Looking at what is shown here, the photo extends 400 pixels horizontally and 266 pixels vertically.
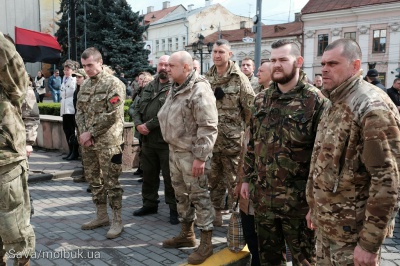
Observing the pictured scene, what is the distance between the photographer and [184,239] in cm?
425

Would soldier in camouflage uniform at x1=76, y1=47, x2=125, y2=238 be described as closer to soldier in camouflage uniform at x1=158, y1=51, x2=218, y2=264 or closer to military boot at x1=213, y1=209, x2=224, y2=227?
soldier in camouflage uniform at x1=158, y1=51, x2=218, y2=264

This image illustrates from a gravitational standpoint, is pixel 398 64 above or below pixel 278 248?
above

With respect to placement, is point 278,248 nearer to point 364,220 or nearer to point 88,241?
point 364,220

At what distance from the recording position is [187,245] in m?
4.30

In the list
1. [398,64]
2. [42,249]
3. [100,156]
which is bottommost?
[42,249]

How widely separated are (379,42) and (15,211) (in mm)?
38953

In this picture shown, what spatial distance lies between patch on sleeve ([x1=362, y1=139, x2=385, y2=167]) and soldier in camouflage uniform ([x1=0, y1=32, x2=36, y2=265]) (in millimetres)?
2497

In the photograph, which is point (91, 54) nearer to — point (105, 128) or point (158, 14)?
point (105, 128)

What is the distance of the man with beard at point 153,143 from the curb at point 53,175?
283 cm

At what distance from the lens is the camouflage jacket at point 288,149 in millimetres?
2885

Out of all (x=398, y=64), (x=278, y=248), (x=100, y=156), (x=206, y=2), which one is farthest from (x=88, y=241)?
(x=206, y=2)

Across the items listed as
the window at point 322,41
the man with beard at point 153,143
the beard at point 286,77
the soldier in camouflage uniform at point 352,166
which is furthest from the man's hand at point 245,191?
the window at point 322,41

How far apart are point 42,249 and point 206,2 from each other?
6132 centimetres

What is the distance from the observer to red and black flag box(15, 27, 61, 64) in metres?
10.9
